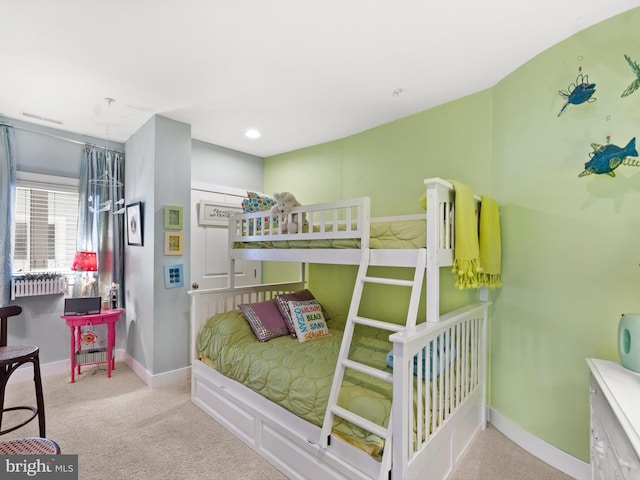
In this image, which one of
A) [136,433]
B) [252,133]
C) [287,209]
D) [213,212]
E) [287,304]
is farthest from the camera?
[213,212]

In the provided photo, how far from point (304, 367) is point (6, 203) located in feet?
10.7

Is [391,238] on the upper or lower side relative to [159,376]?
upper

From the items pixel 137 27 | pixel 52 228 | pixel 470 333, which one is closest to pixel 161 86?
pixel 137 27

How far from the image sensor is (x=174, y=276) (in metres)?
3.07

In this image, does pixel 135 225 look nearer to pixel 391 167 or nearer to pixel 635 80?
pixel 391 167

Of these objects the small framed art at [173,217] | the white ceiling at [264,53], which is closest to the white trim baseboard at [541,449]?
the white ceiling at [264,53]

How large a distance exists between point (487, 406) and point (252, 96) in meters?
3.16

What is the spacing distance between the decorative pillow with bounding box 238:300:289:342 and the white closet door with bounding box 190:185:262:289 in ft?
3.15

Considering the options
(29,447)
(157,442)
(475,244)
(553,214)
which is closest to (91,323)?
(157,442)

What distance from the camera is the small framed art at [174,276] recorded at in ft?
9.91

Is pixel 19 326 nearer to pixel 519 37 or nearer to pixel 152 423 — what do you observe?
pixel 152 423

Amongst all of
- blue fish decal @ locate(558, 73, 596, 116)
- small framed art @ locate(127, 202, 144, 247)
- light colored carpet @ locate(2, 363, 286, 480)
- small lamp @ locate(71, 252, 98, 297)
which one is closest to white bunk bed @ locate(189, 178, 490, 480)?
light colored carpet @ locate(2, 363, 286, 480)

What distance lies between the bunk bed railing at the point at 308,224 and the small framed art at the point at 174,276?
0.63 meters

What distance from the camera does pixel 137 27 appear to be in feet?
5.82
